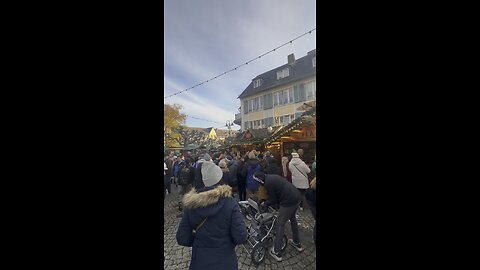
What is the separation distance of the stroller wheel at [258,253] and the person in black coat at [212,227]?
39.1 inches

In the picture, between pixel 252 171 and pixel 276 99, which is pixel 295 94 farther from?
pixel 252 171

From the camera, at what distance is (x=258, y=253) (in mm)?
2459

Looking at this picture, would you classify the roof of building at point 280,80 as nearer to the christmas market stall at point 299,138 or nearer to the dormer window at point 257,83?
the dormer window at point 257,83

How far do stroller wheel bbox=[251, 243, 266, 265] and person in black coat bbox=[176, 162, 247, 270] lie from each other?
39.1 inches

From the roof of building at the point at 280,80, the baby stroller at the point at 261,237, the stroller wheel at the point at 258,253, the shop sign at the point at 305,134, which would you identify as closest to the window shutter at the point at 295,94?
the roof of building at the point at 280,80

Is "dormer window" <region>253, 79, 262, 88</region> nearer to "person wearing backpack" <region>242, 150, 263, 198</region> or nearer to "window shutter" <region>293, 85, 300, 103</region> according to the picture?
"window shutter" <region>293, 85, 300, 103</region>

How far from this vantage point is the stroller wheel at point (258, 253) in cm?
240

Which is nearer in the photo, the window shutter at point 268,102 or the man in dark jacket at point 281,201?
the man in dark jacket at point 281,201
